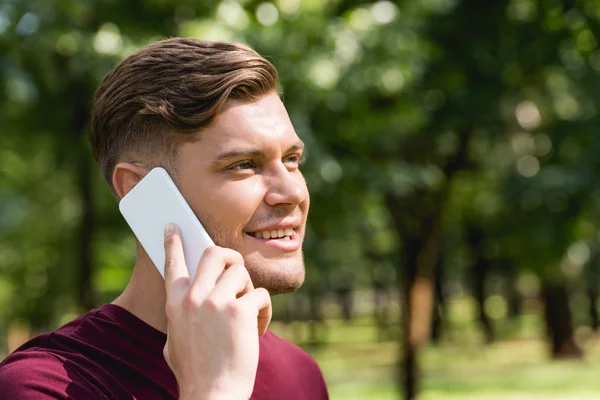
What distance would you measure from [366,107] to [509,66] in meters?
2.40

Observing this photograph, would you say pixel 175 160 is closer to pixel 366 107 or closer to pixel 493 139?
pixel 366 107

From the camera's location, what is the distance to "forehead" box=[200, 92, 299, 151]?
2152mm

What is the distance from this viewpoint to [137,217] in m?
2.17

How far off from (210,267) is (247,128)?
1.46 feet

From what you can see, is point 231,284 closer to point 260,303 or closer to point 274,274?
point 260,303

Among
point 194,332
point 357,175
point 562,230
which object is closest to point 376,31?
point 357,175

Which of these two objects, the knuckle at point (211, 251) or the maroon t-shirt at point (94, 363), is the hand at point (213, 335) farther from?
the maroon t-shirt at point (94, 363)

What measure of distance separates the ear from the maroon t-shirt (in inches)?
11.8

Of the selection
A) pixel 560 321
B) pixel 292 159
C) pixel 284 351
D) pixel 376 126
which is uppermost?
pixel 292 159

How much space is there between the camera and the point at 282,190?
7.12 feet

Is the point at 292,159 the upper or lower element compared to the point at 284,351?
upper

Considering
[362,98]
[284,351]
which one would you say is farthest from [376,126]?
[284,351]

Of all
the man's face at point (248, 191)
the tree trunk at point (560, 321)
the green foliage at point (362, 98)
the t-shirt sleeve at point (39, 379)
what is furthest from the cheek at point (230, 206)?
the tree trunk at point (560, 321)

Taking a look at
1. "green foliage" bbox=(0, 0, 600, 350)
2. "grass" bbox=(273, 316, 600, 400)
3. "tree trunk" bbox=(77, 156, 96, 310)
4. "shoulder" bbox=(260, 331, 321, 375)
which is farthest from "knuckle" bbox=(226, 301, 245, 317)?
"grass" bbox=(273, 316, 600, 400)
